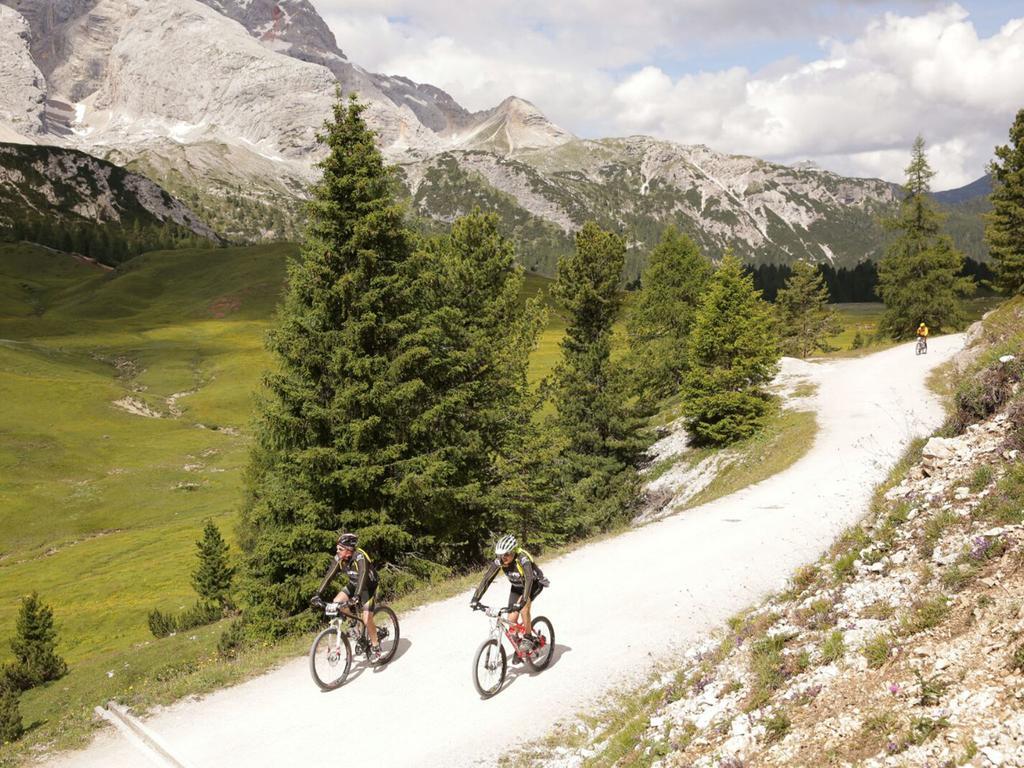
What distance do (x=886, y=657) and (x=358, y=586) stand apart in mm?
8946

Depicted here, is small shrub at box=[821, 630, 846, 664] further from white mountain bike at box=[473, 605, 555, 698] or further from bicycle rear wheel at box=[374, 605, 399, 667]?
bicycle rear wheel at box=[374, 605, 399, 667]

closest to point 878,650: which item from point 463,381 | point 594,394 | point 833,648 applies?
point 833,648

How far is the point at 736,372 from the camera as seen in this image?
1291 inches

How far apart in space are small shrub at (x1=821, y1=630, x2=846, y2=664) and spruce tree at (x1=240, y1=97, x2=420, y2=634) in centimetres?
→ 1478

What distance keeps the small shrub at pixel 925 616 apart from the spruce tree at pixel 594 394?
22837 millimetres

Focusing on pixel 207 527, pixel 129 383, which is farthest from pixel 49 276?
pixel 207 527

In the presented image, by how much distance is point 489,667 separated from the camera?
37.0ft

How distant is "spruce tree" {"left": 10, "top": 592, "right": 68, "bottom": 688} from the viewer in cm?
3092

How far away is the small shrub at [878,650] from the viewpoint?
7.27 m

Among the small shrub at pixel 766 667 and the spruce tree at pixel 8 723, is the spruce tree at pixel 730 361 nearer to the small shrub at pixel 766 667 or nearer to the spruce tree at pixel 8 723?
the small shrub at pixel 766 667

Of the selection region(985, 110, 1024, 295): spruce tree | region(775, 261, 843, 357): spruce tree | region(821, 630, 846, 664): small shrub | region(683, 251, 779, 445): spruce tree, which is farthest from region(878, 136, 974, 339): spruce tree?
region(821, 630, 846, 664): small shrub

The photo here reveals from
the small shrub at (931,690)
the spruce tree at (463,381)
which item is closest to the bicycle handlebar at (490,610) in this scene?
the small shrub at (931,690)

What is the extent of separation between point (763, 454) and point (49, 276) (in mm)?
206857

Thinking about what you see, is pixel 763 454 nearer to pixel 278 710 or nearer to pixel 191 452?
pixel 278 710
